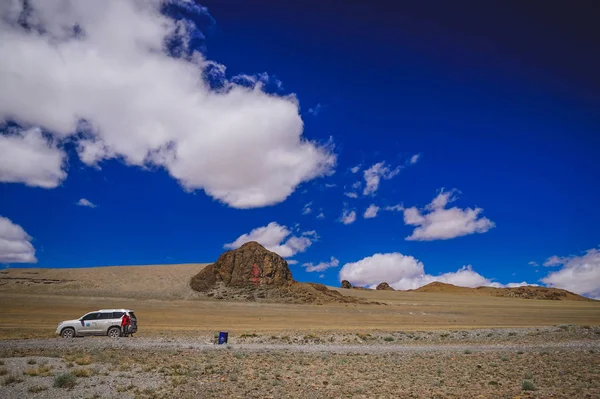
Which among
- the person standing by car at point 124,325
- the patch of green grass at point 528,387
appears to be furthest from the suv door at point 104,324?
the patch of green grass at point 528,387

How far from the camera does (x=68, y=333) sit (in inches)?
929

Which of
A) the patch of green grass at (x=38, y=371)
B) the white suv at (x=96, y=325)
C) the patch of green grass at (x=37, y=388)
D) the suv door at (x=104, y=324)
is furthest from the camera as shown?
the suv door at (x=104, y=324)

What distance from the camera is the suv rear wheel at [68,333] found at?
2348 cm

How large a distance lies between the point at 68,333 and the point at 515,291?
15753 centimetres

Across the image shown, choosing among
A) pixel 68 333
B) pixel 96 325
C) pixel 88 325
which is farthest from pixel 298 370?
pixel 68 333

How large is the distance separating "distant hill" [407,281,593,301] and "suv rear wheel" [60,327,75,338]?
14380 cm

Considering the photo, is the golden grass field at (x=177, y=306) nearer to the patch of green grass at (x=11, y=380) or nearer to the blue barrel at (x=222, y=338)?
the blue barrel at (x=222, y=338)

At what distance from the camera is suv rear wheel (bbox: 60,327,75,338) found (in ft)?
77.0

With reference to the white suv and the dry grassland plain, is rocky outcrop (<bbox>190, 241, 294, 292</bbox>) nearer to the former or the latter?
the dry grassland plain

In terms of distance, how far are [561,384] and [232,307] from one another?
5342 centimetres

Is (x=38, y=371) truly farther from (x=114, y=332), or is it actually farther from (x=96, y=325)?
(x=96, y=325)

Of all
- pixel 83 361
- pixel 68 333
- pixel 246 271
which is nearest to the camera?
pixel 83 361

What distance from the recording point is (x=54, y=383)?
1056 cm

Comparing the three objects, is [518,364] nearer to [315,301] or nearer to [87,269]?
[315,301]
